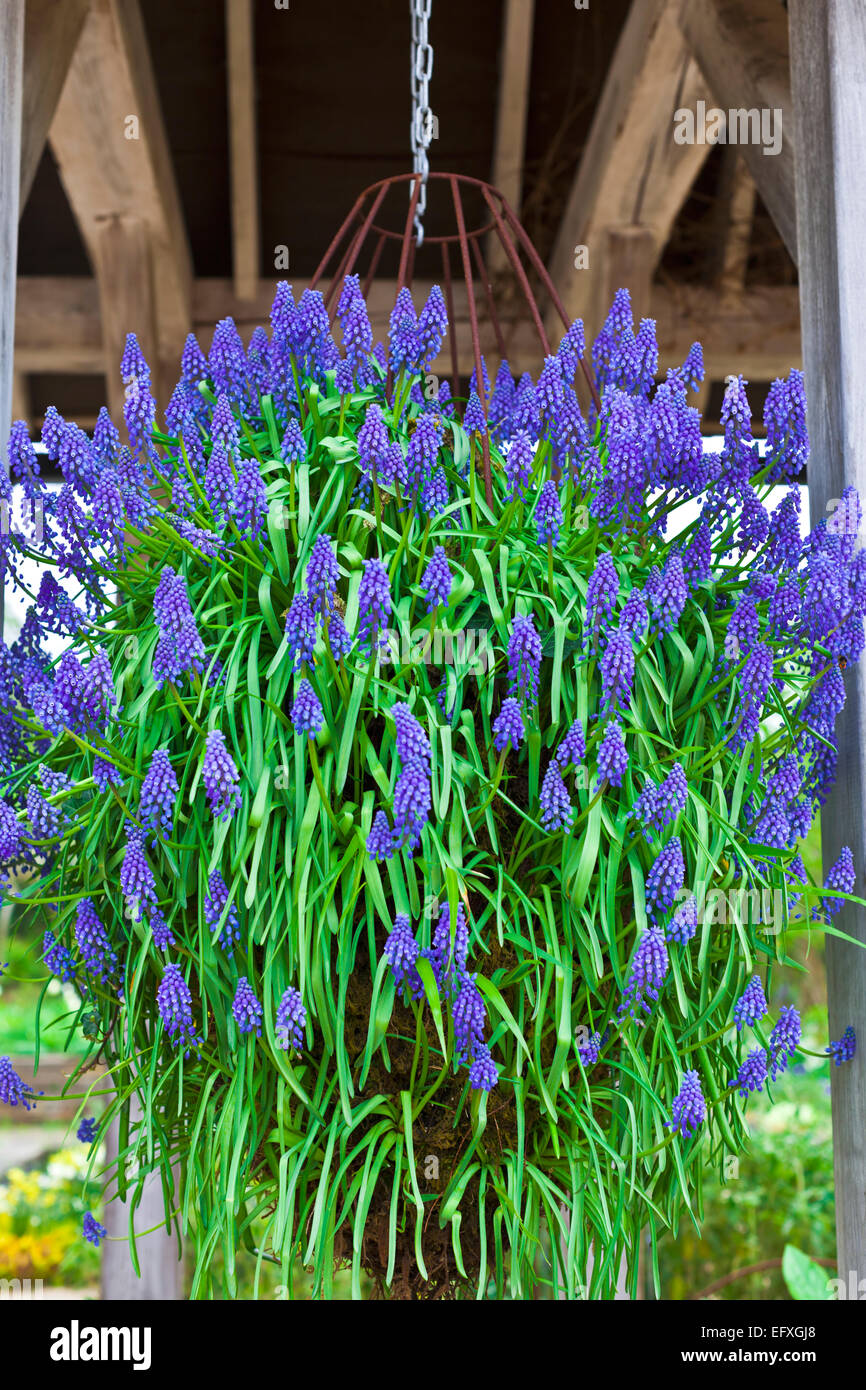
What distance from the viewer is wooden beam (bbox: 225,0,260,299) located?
3.03 m

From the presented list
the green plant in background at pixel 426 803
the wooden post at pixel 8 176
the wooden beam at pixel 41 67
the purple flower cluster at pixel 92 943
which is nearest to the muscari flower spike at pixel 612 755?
the green plant in background at pixel 426 803

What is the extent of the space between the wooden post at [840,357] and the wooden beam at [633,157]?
1.06 meters

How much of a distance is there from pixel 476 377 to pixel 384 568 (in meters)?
0.27

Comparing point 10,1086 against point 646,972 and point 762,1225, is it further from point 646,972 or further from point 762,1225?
point 762,1225

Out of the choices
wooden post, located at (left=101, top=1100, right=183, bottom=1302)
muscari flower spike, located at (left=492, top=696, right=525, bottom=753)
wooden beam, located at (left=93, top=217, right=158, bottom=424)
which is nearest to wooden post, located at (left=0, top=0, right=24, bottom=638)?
muscari flower spike, located at (left=492, top=696, right=525, bottom=753)

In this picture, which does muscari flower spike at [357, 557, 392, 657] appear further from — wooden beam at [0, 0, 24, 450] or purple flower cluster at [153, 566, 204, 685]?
wooden beam at [0, 0, 24, 450]

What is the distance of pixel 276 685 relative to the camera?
102 cm

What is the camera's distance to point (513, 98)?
10.5ft

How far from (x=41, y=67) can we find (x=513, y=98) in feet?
5.80

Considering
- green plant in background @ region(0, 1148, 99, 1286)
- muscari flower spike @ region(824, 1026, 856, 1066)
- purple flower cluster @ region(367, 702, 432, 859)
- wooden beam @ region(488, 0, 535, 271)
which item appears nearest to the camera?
purple flower cluster @ region(367, 702, 432, 859)

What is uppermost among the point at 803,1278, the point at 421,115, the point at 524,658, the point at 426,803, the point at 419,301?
the point at 419,301

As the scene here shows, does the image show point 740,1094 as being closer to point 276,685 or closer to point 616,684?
point 616,684

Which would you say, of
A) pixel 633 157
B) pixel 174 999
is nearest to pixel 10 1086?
pixel 174 999

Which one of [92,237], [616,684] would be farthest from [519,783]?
[92,237]
